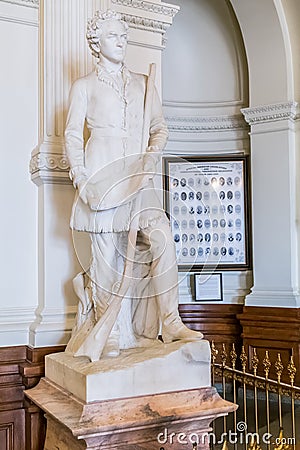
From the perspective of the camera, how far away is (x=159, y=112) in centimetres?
300

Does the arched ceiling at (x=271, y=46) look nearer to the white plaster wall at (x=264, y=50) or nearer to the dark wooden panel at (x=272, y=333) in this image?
the white plaster wall at (x=264, y=50)

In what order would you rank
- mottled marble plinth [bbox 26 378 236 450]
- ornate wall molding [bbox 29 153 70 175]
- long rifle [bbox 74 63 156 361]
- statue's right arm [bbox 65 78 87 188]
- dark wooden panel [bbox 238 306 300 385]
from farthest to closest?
dark wooden panel [bbox 238 306 300 385] → ornate wall molding [bbox 29 153 70 175] → statue's right arm [bbox 65 78 87 188] → long rifle [bbox 74 63 156 361] → mottled marble plinth [bbox 26 378 236 450]

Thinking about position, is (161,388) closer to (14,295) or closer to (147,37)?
(14,295)

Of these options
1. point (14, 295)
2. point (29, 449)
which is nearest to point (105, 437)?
point (29, 449)

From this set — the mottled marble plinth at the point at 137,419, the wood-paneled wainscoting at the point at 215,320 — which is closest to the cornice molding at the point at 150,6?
the mottled marble plinth at the point at 137,419

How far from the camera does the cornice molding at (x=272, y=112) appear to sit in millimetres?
5637

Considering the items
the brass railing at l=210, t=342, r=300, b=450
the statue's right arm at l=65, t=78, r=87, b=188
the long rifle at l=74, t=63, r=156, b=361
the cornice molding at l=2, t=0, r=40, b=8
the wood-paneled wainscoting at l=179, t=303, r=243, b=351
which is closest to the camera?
the long rifle at l=74, t=63, r=156, b=361

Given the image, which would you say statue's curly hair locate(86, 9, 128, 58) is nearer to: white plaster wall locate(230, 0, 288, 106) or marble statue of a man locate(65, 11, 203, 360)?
marble statue of a man locate(65, 11, 203, 360)

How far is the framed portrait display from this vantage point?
611 cm

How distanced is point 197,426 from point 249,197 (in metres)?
3.73

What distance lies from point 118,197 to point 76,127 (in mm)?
439

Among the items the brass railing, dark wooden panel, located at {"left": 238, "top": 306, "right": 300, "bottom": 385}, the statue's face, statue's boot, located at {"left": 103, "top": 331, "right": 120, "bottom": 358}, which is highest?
the statue's face

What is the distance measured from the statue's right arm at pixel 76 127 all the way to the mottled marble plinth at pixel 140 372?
91 cm

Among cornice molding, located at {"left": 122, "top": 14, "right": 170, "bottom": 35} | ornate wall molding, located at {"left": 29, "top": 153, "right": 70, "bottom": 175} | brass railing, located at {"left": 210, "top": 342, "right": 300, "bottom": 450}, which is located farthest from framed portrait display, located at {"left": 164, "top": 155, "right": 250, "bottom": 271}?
ornate wall molding, located at {"left": 29, "top": 153, "right": 70, "bottom": 175}
